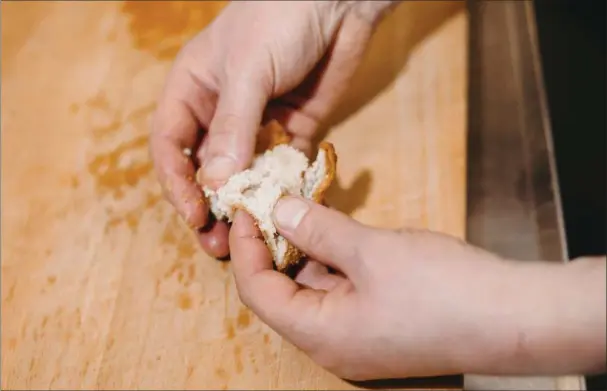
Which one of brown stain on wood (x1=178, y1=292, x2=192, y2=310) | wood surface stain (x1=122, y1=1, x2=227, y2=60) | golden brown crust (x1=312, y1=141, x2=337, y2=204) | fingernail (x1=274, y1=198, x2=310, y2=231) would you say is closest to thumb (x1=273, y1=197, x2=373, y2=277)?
fingernail (x1=274, y1=198, x2=310, y2=231)

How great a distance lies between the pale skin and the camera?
539 mm

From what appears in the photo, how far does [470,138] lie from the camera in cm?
92

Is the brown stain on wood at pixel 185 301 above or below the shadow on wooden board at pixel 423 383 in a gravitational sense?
above

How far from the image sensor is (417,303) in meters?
0.58

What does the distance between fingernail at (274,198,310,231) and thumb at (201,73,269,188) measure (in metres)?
0.14

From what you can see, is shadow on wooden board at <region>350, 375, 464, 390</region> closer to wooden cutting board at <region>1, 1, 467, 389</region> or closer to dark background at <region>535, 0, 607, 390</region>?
wooden cutting board at <region>1, 1, 467, 389</region>

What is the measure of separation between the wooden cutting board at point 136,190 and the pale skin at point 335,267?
66 mm

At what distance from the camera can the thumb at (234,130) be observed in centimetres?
79

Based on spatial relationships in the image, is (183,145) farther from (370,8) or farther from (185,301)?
(370,8)

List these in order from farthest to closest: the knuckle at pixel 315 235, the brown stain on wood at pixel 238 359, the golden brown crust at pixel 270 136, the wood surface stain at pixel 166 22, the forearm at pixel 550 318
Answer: the wood surface stain at pixel 166 22
the golden brown crust at pixel 270 136
the brown stain on wood at pixel 238 359
the knuckle at pixel 315 235
the forearm at pixel 550 318

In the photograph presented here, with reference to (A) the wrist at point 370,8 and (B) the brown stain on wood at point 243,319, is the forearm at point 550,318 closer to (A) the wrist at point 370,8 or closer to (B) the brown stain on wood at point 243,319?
(B) the brown stain on wood at point 243,319

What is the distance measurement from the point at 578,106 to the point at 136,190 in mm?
605

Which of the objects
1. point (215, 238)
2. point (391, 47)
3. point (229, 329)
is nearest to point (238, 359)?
point (229, 329)

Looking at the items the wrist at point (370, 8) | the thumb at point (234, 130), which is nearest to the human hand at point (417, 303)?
the thumb at point (234, 130)
